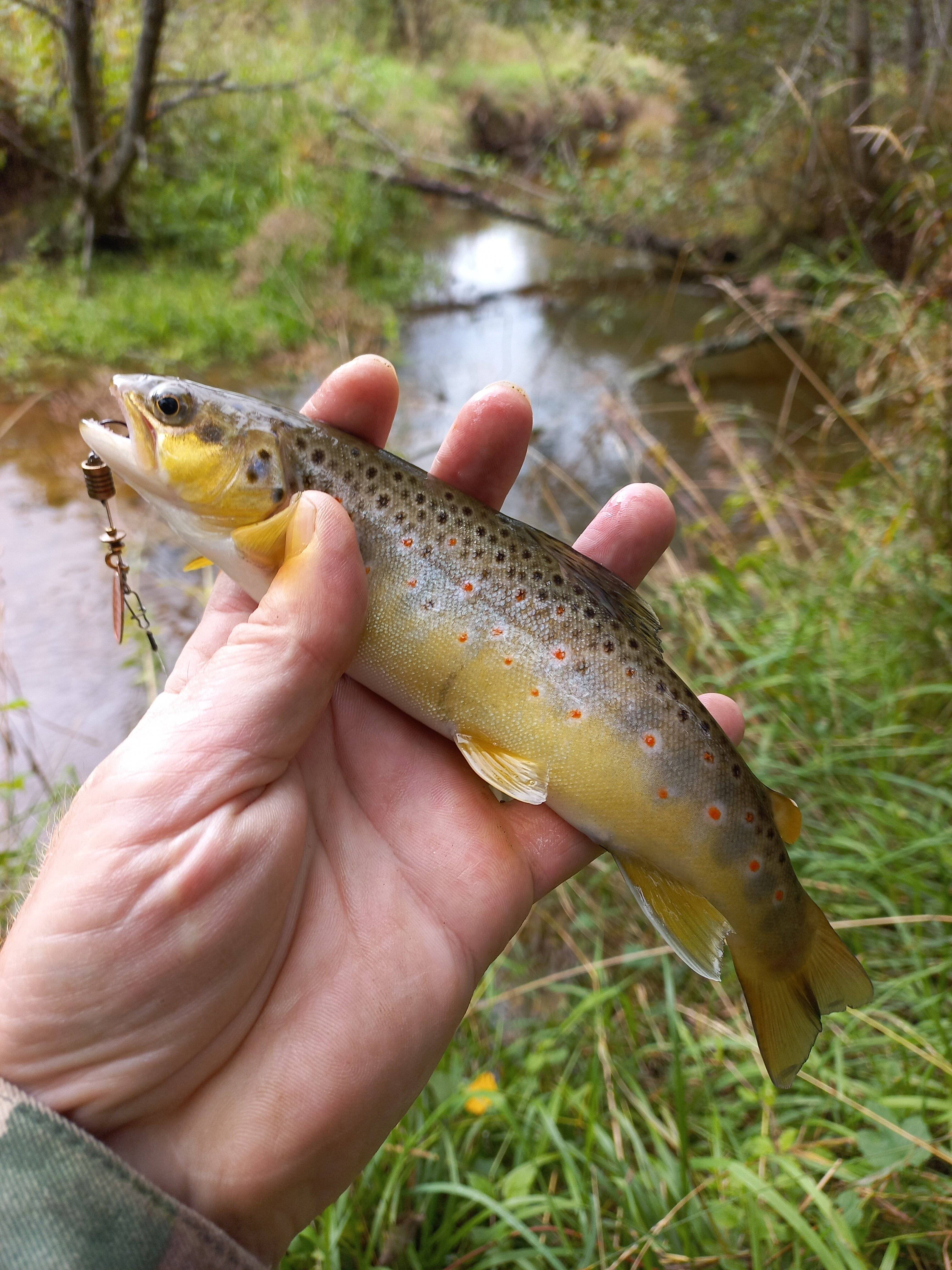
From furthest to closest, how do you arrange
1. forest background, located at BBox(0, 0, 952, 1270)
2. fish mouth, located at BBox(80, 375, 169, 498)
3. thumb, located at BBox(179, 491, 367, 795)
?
forest background, located at BBox(0, 0, 952, 1270)
fish mouth, located at BBox(80, 375, 169, 498)
thumb, located at BBox(179, 491, 367, 795)

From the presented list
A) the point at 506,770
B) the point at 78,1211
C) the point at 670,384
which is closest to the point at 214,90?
the point at 670,384

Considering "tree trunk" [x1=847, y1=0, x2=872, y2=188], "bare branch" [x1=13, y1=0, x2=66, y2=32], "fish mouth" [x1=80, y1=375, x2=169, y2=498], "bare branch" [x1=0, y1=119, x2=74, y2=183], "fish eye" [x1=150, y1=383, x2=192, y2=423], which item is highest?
"tree trunk" [x1=847, y1=0, x2=872, y2=188]

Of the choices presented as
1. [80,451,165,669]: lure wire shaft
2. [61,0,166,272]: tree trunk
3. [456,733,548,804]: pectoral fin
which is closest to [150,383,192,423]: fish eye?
[80,451,165,669]: lure wire shaft

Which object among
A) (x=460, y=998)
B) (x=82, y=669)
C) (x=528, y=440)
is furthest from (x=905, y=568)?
(x=82, y=669)

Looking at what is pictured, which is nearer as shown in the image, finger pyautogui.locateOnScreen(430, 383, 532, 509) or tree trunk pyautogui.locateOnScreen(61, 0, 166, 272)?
finger pyautogui.locateOnScreen(430, 383, 532, 509)

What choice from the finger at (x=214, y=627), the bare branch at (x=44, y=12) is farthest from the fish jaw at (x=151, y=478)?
the bare branch at (x=44, y=12)

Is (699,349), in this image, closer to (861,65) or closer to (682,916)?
(861,65)

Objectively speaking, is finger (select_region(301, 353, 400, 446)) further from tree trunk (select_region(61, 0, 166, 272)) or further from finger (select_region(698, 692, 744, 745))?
tree trunk (select_region(61, 0, 166, 272))

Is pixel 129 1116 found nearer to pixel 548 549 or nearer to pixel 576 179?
pixel 548 549
